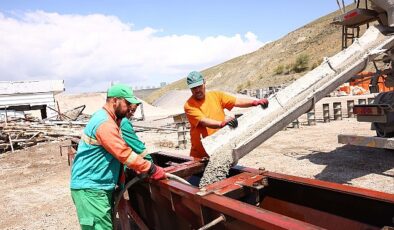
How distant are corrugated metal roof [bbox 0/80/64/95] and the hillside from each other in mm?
30267

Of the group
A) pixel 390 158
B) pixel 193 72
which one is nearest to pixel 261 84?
pixel 390 158

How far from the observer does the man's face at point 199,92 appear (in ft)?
13.9

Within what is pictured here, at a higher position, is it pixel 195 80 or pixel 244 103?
pixel 195 80

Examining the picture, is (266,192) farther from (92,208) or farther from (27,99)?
(27,99)

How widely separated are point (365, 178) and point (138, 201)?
370cm

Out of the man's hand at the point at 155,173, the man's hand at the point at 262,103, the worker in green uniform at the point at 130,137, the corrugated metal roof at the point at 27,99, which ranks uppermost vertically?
the corrugated metal roof at the point at 27,99

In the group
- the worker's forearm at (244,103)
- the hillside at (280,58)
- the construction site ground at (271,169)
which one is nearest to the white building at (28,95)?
the construction site ground at (271,169)

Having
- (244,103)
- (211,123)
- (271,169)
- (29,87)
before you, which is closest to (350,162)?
(271,169)

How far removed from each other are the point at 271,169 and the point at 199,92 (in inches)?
144

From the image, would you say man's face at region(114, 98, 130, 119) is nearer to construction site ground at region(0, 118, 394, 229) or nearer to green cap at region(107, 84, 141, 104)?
green cap at region(107, 84, 141, 104)

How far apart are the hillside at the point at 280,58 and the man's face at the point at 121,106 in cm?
4595

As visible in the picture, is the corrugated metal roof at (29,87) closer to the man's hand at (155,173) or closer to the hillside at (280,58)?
the man's hand at (155,173)

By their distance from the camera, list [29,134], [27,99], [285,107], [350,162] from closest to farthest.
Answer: [285,107], [350,162], [29,134], [27,99]

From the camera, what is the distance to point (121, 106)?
3145mm
